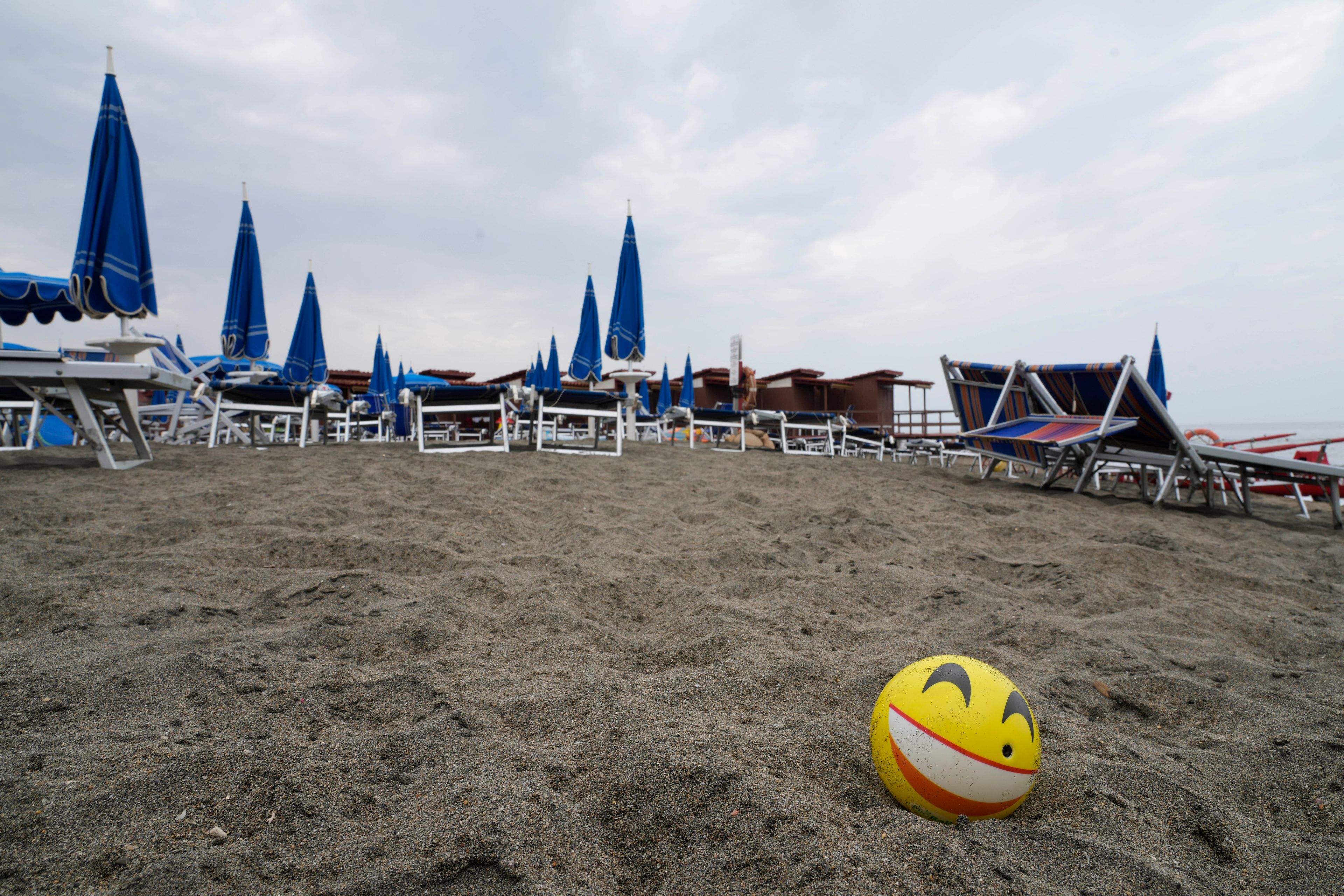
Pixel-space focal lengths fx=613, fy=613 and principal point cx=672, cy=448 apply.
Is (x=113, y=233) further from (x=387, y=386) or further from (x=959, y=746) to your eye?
(x=387, y=386)

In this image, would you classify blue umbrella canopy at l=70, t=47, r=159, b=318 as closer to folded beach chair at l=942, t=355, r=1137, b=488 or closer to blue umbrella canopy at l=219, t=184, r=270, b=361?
blue umbrella canopy at l=219, t=184, r=270, b=361

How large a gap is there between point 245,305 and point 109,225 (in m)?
3.08

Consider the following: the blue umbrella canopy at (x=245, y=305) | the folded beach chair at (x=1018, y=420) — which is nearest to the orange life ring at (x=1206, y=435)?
the folded beach chair at (x=1018, y=420)

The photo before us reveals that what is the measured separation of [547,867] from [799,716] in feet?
2.66

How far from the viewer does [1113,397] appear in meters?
5.07

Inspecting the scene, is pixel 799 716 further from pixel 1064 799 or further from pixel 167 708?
pixel 167 708

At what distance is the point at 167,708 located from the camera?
4.92ft

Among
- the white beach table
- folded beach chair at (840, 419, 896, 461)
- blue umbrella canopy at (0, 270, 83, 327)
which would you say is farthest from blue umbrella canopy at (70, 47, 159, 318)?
folded beach chair at (840, 419, 896, 461)

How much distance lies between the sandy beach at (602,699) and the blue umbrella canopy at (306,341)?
577 cm

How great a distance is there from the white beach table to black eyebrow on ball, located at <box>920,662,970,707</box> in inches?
191

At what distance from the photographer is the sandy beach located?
1.12 meters

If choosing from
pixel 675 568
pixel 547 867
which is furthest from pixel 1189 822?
pixel 675 568

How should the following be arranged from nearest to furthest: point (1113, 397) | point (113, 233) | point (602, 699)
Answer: point (602, 699), point (113, 233), point (1113, 397)

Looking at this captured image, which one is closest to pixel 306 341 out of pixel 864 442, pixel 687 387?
pixel 687 387
